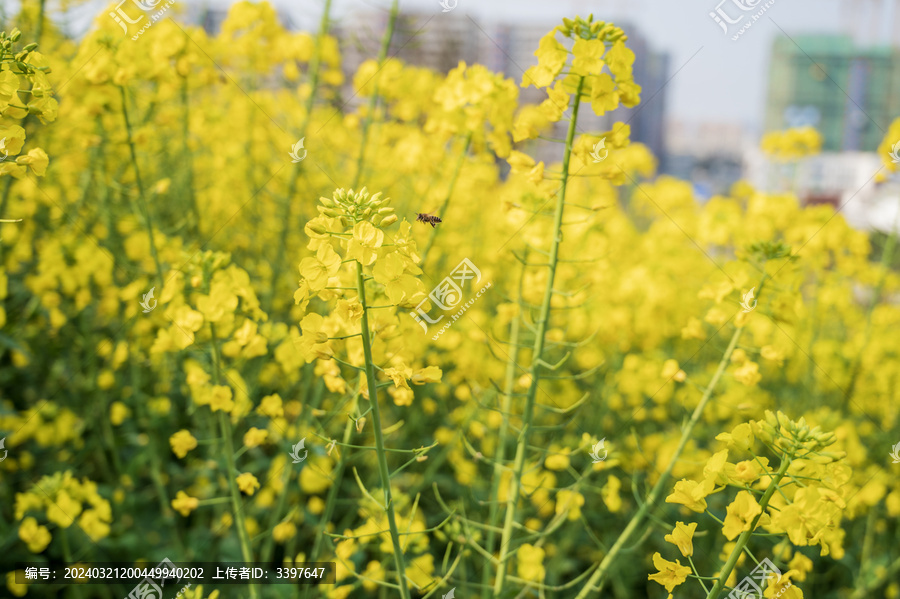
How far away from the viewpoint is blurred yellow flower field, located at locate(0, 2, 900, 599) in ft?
4.80

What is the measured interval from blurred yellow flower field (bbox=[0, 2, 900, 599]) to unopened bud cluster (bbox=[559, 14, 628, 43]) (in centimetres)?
6

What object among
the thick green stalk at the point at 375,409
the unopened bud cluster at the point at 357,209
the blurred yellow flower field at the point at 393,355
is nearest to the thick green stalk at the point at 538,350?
the blurred yellow flower field at the point at 393,355

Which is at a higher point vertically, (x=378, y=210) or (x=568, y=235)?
(x=378, y=210)

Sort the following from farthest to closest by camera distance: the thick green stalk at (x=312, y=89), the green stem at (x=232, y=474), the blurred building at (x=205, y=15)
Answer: the blurred building at (x=205, y=15), the thick green stalk at (x=312, y=89), the green stem at (x=232, y=474)

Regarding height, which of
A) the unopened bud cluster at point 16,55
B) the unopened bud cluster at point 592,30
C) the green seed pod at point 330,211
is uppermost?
Answer: the unopened bud cluster at point 592,30

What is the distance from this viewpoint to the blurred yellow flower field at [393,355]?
4.80ft

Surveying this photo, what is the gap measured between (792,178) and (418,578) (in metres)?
4.77

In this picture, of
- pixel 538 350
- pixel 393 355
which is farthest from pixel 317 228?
pixel 538 350

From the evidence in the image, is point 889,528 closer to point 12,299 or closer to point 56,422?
point 56,422

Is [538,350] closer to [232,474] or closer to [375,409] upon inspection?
[375,409]

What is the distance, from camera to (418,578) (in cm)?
209

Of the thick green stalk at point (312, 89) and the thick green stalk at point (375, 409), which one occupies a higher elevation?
the thick green stalk at point (312, 89)

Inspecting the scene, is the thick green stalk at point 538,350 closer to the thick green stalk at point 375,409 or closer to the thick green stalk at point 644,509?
the thick green stalk at point 644,509

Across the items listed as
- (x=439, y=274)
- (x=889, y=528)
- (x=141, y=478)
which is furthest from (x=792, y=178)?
(x=141, y=478)
